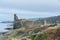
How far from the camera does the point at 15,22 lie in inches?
578

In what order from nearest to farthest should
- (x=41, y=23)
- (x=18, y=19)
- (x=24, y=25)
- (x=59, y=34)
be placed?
(x=59, y=34), (x=41, y=23), (x=24, y=25), (x=18, y=19)

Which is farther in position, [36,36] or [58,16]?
[58,16]

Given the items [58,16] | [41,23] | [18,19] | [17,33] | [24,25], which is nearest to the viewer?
[58,16]

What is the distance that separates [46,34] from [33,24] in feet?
Result: 13.4

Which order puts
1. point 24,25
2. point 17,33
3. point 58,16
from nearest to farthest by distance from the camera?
point 58,16
point 17,33
point 24,25

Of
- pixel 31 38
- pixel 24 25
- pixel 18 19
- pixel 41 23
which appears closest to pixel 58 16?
pixel 41 23

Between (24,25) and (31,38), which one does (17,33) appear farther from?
(31,38)

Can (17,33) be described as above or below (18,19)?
below

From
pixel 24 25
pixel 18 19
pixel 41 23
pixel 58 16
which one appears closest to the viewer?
pixel 58 16

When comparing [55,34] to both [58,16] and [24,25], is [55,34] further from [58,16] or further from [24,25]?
[24,25]

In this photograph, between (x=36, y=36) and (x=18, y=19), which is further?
(x=18, y=19)

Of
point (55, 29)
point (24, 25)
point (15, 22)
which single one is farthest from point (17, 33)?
point (55, 29)

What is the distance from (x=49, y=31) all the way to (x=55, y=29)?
13.2 inches

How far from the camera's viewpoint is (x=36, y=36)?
8500 mm
